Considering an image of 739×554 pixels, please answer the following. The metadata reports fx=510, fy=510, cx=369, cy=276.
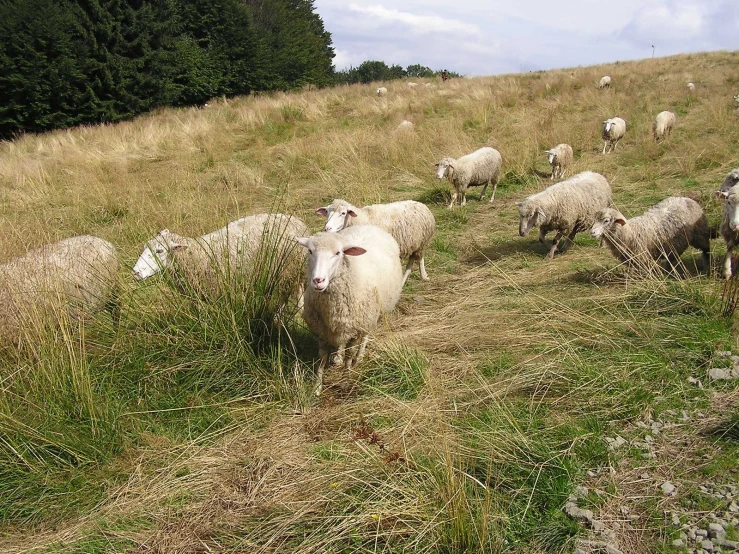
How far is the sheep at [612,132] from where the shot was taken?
455 inches

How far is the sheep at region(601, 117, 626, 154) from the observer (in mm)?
11555

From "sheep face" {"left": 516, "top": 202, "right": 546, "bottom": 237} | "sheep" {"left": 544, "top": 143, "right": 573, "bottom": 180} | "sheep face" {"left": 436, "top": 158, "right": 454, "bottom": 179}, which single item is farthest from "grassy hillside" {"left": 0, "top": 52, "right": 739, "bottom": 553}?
"sheep" {"left": 544, "top": 143, "right": 573, "bottom": 180}

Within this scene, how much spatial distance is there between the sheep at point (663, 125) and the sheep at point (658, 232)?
675 cm

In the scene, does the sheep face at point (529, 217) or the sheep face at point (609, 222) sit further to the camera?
the sheep face at point (529, 217)

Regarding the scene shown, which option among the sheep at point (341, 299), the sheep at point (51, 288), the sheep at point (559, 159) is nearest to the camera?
the sheep at point (51, 288)

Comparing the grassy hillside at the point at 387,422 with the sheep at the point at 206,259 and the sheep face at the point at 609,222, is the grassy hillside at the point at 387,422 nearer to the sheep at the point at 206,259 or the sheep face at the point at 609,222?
the sheep at the point at 206,259

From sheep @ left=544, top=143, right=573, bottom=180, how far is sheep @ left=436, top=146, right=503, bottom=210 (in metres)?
1.14

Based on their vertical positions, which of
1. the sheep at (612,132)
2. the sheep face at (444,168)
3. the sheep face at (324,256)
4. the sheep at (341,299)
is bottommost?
the sheep at (341,299)

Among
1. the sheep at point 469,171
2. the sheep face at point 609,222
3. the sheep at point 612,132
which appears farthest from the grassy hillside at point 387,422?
the sheep at point 612,132

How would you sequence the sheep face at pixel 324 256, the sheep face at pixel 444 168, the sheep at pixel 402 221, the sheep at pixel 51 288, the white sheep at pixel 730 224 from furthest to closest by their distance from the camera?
1. the sheep face at pixel 444 168
2. the sheep at pixel 402 221
3. the white sheep at pixel 730 224
4. the sheep face at pixel 324 256
5. the sheep at pixel 51 288

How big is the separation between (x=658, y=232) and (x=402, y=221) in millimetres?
2926

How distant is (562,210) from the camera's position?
7.00 meters

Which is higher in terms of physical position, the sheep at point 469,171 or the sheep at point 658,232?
the sheep at point 469,171

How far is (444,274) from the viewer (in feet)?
21.4
